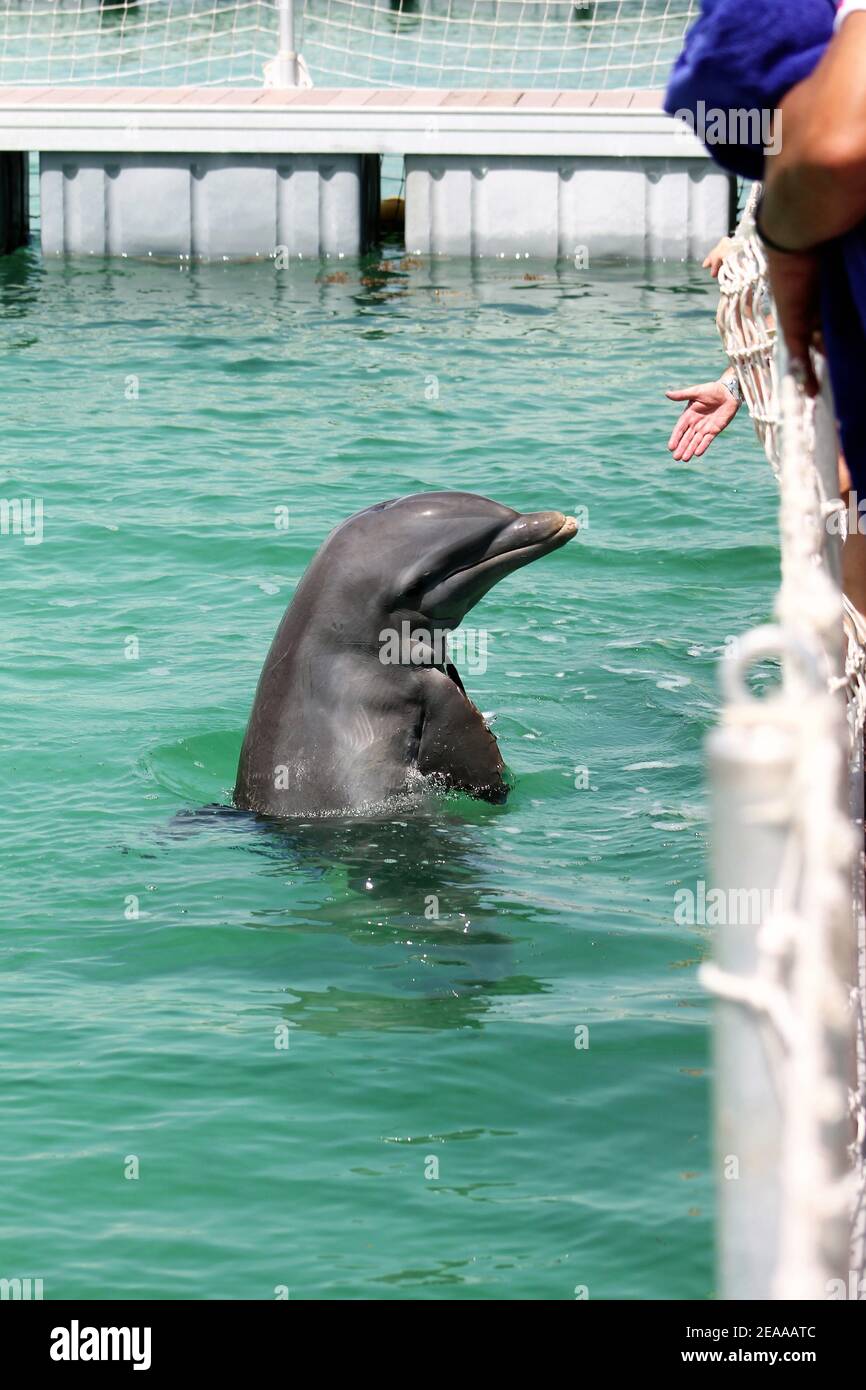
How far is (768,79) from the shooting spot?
2826 mm

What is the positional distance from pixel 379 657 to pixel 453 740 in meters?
0.41

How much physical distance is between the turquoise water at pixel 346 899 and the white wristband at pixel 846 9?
266 cm

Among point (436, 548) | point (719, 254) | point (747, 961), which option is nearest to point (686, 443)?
point (719, 254)

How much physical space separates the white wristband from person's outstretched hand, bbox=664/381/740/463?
2894 mm

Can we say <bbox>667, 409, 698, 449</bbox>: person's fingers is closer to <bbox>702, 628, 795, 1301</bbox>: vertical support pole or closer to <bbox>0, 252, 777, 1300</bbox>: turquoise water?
<bbox>0, 252, 777, 1300</bbox>: turquoise water

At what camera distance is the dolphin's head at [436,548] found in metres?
6.43

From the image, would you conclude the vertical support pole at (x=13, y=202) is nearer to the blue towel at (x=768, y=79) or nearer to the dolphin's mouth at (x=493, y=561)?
the dolphin's mouth at (x=493, y=561)

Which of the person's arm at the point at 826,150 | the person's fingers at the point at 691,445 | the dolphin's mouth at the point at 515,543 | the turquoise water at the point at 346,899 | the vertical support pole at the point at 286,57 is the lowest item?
the turquoise water at the point at 346,899

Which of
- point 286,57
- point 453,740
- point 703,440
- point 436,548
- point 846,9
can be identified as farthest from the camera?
point 286,57

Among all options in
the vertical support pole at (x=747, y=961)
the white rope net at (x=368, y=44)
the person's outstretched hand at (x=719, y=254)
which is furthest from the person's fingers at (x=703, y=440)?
the white rope net at (x=368, y=44)

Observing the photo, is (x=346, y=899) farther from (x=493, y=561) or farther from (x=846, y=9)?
(x=846, y=9)

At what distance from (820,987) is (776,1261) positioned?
14.5 inches

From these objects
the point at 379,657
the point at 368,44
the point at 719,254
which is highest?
the point at 368,44

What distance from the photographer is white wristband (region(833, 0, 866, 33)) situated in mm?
2700
